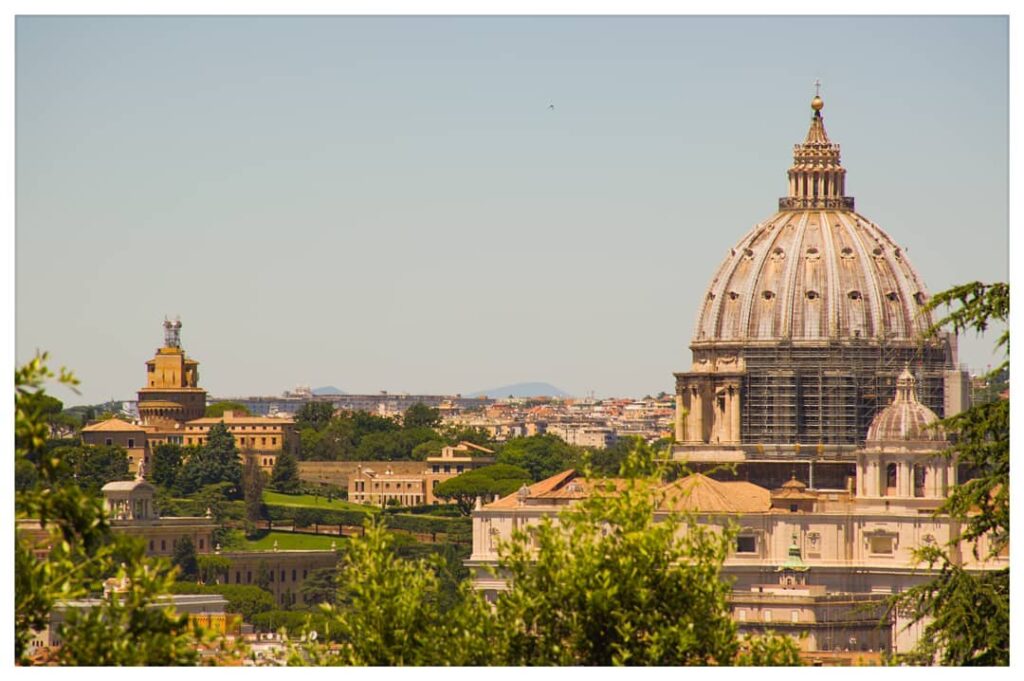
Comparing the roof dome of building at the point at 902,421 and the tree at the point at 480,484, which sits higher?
the roof dome of building at the point at 902,421

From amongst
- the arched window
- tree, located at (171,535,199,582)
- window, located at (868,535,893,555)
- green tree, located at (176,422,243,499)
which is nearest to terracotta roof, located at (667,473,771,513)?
window, located at (868,535,893,555)

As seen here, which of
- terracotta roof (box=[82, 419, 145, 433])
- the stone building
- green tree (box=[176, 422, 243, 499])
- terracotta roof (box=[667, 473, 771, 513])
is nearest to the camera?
terracotta roof (box=[667, 473, 771, 513])

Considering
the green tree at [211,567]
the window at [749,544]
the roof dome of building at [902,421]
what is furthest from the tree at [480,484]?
the window at [749,544]

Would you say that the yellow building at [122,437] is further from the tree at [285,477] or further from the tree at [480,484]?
the tree at [480,484]

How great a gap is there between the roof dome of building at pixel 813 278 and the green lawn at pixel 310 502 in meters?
31.7

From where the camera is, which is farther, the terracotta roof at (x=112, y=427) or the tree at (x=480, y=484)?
the terracotta roof at (x=112, y=427)

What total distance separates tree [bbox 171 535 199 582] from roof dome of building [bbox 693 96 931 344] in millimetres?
21375

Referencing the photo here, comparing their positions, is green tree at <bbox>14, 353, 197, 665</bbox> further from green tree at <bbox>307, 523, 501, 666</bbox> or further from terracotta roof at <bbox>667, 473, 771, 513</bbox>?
terracotta roof at <bbox>667, 473, 771, 513</bbox>

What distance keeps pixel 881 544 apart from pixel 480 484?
2176 inches

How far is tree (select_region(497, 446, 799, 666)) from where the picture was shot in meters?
37.8

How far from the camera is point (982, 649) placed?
39.0 m

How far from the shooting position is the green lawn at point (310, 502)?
6585 inches

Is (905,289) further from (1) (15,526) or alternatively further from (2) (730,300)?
(1) (15,526)

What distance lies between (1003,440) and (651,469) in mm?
4176
